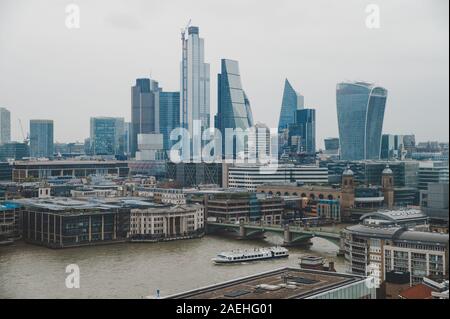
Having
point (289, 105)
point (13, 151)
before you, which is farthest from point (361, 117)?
point (13, 151)

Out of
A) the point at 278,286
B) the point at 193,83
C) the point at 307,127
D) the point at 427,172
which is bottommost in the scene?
the point at 278,286

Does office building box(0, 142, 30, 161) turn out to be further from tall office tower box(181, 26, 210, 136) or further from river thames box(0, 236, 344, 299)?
river thames box(0, 236, 344, 299)

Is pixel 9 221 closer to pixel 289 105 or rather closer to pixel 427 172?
pixel 427 172

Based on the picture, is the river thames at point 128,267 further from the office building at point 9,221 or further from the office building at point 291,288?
the office building at point 291,288

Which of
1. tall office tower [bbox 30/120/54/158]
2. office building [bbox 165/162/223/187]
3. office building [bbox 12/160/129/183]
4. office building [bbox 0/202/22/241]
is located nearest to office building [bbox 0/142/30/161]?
tall office tower [bbox 30/120/54/158]

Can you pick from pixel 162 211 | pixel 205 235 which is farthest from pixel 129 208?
pixel 205 235
